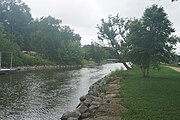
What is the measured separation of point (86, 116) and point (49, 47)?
7759 centimetres

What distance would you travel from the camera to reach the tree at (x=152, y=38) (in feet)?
116

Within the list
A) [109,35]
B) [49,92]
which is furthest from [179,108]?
[109,35]

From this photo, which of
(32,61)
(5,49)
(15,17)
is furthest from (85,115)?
(15,17)

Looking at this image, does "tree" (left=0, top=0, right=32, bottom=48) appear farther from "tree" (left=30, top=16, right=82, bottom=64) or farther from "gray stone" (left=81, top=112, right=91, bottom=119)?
"gray stone" (left=81, top=112, right=91, bottom=119)

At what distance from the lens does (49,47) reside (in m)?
93.2

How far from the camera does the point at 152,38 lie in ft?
117

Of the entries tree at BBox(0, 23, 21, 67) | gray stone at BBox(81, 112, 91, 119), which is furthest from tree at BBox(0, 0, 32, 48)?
gray stone at BBox(81, 112, 91, 119)

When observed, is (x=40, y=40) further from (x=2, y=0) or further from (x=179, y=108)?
(x=179, y=108)

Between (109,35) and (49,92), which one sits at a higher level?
(109,35)

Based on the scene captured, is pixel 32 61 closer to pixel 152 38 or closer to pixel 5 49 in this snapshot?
pixel 5 49

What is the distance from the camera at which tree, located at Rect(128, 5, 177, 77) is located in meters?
35.5

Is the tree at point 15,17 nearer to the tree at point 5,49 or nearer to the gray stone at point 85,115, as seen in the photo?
the tree at point 5,49

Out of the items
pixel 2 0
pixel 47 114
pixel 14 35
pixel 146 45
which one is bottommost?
pixel 47 114

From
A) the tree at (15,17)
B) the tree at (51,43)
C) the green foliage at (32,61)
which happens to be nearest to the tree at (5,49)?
the green foliage at (32,61)
